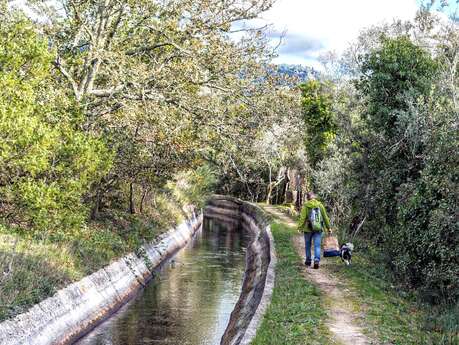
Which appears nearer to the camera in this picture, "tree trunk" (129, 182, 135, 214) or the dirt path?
the dirt path

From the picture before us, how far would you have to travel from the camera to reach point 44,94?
17.2 m

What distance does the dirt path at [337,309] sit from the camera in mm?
11188

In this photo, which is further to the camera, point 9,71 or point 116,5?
point 116,5

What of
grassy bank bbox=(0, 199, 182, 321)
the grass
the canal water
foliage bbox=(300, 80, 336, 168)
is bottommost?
the canal water

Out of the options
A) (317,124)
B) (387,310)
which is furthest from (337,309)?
(317,124)

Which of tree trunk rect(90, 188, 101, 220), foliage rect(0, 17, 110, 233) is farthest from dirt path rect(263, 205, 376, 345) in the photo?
tree trunk rect(90, 188, 101, 220)

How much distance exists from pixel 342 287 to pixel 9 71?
1043cm

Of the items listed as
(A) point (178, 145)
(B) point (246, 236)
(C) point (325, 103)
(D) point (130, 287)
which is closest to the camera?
(D) point (130, 287)

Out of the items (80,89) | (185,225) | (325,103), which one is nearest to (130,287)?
(80,89)

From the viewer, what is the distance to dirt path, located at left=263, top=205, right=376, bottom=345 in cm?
1119

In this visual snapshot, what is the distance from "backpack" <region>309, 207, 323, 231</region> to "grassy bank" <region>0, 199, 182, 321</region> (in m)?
7.17

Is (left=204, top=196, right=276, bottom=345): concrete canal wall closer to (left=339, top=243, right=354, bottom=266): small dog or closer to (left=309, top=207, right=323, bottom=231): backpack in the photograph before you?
(left=309, top=207, right=323, bottom=231): backpack

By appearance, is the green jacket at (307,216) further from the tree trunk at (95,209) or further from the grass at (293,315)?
the tree trunk at (95,209)

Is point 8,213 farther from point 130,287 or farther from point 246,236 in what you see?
point 246,236
